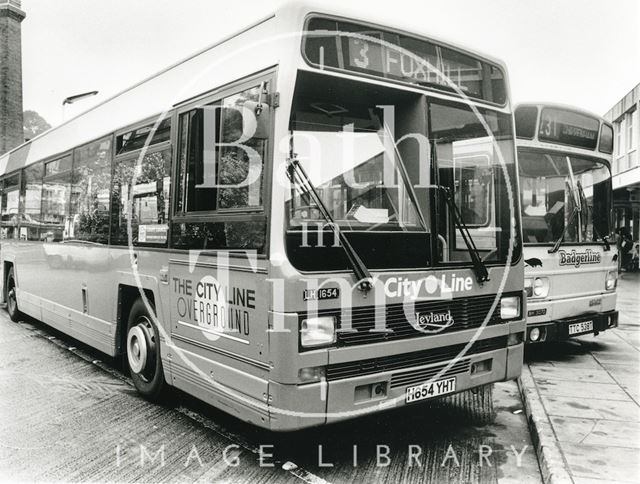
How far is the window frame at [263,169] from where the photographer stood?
159 inches

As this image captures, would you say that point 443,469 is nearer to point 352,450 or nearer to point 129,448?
point 352,450

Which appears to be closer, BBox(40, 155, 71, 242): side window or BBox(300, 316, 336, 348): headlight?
BBox(300, 316, 336, 348): headlight

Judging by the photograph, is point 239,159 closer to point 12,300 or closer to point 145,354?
point 145,354

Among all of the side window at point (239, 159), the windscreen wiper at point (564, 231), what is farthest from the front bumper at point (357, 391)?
the windscreen wiper at point (564, 231)

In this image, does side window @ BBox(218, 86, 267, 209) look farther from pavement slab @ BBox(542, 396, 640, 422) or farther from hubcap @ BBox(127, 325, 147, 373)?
pavement slab @ BBox(542, 396, 640, 422)

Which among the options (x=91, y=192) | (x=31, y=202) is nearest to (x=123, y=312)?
(x=91, y=192)

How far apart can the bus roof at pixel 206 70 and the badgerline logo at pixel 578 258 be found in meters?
3.13

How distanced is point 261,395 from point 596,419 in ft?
10.0

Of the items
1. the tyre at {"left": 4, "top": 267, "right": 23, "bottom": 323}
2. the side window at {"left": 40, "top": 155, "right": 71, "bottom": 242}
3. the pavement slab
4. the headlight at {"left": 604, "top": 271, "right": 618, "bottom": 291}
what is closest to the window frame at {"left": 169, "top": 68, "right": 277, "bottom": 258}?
the pavement slab

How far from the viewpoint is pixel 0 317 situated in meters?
11.6

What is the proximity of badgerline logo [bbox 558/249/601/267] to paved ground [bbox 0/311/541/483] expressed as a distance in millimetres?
1967

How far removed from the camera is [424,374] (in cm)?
457

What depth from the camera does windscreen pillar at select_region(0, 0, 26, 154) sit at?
27.3 m

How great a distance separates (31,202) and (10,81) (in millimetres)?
23829
